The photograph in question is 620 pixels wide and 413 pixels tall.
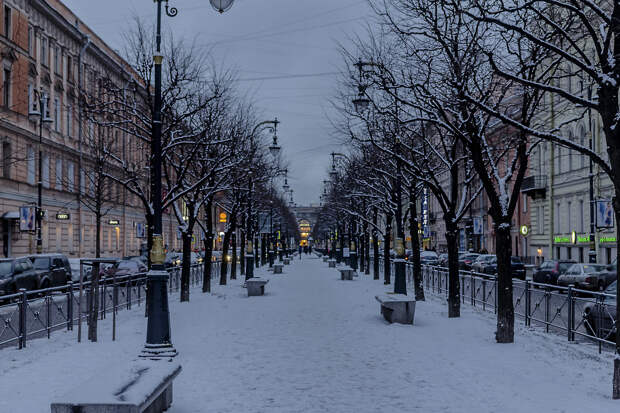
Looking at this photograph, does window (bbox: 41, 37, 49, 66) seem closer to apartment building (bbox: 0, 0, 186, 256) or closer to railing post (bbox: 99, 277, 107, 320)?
apartment building (bbox: 0, 0, 186, 256)

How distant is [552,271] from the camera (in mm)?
35438

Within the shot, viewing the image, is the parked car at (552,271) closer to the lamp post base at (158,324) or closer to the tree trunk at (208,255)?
the tree trunk at (208,255)

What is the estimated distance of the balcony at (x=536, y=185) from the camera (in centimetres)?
5694

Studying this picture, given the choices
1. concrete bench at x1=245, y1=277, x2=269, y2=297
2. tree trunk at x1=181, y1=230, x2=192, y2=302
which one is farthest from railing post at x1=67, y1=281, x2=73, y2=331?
concrete bench at x1=245, y1=277, x2=269, y2=297

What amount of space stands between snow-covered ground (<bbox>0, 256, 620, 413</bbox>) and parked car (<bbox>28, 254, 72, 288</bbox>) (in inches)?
395

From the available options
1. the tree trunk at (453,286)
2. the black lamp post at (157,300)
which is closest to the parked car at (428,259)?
the tree trunk at (453,286)

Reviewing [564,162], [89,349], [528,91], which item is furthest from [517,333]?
[564,162]

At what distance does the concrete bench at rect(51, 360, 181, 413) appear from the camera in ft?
22.2

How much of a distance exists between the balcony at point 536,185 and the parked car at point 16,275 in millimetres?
40929

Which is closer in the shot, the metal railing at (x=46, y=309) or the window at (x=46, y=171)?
the metal railing at (x=46, y=309)

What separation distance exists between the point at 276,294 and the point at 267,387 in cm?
1915

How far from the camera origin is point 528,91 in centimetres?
1445

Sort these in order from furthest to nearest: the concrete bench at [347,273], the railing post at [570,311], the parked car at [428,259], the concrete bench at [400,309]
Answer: the parked car at [428,259] < the concrete bench at [347,273] < the concrete bench at [400,309] < the railing post at [570,311]

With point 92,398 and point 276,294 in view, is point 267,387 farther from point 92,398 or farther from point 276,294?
point 276,294
